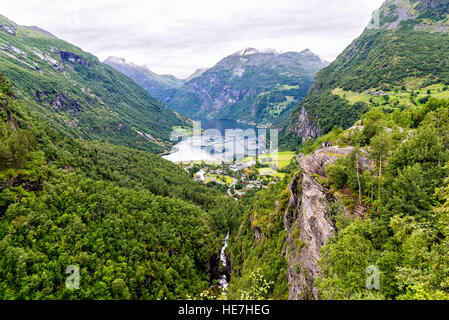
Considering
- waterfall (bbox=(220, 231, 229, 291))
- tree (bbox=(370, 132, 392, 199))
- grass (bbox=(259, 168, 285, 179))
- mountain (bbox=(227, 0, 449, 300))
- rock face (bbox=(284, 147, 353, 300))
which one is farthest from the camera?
grass (bbox=(259, 168, 285, 179))

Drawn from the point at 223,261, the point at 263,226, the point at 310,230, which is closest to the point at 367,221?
the point at 310,230

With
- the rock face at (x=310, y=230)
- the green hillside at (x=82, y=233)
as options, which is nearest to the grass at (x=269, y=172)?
the green hillside at (x=82, y=233)

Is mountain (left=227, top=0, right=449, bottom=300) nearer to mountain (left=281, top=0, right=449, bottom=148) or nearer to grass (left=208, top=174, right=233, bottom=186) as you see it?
mountain (left=281, top=0, right=449, bottom=148)

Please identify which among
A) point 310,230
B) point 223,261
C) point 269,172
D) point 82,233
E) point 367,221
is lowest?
point 223,261

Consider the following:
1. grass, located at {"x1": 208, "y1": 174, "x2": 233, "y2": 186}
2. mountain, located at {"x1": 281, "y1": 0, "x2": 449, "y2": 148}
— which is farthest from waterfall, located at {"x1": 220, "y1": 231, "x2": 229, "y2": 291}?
mountain, located at {"x1": 281, "y1": 0, "x2": 449, "y2": 148}

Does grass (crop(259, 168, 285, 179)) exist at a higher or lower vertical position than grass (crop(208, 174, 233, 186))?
higher

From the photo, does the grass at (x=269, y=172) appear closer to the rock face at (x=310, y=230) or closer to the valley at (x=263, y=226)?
the valley at (x=263, y=226)

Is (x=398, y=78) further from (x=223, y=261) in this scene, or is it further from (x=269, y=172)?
(x=223, y=261)

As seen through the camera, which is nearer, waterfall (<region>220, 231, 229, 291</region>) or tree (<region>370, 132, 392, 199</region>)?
tree (<region>370, 132, 392, 199</region>)

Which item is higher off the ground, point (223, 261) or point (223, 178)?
point (223, 178)
